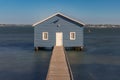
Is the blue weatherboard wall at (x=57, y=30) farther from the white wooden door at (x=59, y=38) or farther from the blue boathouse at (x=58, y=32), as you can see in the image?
the white wooden door at (x=59, y=38)

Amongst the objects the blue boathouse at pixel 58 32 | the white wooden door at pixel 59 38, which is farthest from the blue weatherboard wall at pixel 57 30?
the white wooden door at pixel 59 38

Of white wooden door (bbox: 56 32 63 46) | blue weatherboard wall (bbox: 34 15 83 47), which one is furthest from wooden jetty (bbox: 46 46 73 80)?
blue weatherboard wall (bbox: 34 15 83 47)

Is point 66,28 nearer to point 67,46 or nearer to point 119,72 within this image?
point 67,46

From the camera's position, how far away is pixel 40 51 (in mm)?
33312

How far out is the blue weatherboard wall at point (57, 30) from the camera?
1293 inches

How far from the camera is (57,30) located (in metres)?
32.8

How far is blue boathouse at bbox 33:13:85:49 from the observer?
32781mm

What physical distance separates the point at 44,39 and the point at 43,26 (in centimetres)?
140

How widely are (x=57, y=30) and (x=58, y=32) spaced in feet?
0.78

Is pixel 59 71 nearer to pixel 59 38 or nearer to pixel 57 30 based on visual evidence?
pixel 59 38

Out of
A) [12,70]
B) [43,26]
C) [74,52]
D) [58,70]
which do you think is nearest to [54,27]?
[43,26]

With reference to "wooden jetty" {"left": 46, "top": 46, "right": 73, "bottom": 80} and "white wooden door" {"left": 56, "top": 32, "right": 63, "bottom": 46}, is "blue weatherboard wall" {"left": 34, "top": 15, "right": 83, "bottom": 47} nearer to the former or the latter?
"white wooden door" {"left": 56, "top": 32, "right": 63, "bottom": 46}

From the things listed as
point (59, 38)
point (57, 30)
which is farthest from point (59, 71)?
point (57, 30)

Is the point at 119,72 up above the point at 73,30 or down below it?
below
